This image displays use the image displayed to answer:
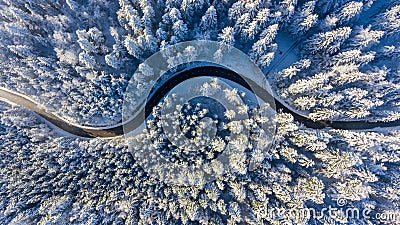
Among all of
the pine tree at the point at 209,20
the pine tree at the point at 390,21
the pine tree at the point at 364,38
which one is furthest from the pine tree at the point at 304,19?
the pine tree at the point at 209,20

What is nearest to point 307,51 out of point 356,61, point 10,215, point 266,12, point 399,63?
point 356,61

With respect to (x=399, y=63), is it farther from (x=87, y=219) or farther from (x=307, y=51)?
(x=87, y=219)

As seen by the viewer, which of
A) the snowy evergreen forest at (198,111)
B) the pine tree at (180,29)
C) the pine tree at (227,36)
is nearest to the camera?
the snowy evergreen forest at (198,111)

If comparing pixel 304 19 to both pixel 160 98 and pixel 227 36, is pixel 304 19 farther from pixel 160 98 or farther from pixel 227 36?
pixel 160 98

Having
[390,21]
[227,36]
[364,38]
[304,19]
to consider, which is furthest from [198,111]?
[390,21]

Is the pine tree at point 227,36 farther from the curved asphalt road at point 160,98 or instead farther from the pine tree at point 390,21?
the pine tree at point 390,21
